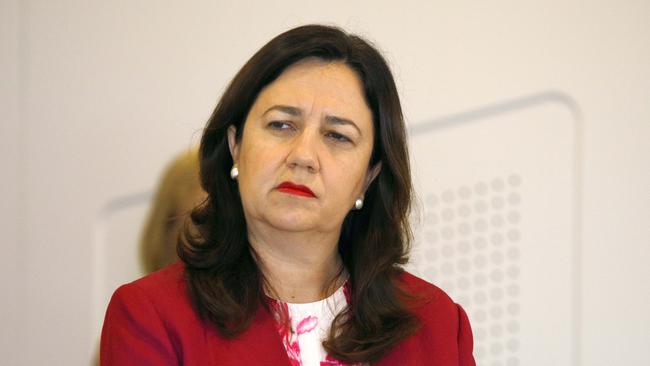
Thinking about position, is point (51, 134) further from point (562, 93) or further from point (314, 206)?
point (562, 93)

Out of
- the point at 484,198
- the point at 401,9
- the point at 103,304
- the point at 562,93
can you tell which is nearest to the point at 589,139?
the point at 562,93

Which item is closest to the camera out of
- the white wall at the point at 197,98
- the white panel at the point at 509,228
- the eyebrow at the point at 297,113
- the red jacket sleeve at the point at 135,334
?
the red jacket sleeve at the point at 135,334

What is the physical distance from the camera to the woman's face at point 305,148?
142cm

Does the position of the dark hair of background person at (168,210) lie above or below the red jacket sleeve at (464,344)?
above

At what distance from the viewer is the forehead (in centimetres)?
146

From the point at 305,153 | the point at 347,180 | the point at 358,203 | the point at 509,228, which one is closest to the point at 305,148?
the point at 305,153

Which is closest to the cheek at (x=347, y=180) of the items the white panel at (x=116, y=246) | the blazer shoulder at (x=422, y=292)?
the blazer shoulder at (x=422, y=292)

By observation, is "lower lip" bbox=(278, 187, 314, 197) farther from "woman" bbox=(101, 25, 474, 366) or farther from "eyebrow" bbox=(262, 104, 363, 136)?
"eyebrow" bbox=(262, 104, 363, 136)

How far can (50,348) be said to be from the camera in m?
1.86

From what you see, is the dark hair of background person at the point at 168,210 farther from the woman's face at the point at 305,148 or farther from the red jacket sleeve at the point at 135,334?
the red jacket sleeve at the point at 135,334

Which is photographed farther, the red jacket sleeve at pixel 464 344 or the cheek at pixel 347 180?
the red jacket sleeve at pixel 464 344

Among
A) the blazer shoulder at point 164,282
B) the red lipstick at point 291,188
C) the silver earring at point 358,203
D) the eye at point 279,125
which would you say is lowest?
the blazer shoulder at point 164,282

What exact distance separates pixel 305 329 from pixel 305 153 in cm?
31

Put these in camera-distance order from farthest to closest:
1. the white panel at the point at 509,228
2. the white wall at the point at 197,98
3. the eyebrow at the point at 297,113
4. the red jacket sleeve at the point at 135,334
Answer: the white panel at the point at 509,228 → the white wall at the point at 197,98 → the eyebrow at the point at 297,113 → the red jacket sleeve at the point at 135,334
